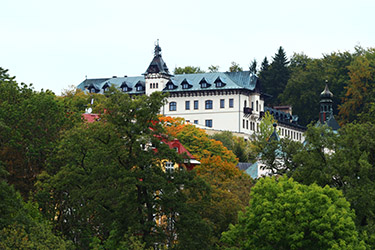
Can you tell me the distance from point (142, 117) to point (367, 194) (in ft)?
49.6

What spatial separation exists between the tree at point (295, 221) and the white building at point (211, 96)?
3244 inches

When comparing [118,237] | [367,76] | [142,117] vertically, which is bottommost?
[118,237]

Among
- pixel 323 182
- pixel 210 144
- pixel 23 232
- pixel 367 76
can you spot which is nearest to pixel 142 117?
pixel 23 232

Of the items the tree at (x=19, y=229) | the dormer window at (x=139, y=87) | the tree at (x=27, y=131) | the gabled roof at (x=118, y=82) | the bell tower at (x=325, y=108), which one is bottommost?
the tree at (x=19, y=229)

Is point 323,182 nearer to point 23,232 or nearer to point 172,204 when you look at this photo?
point 172,204

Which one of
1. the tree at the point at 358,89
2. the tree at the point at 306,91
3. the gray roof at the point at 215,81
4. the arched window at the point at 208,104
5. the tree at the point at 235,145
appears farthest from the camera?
the tree at the point at 306,91

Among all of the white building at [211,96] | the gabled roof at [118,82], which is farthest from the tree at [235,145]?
the gabled roof at [118,82]

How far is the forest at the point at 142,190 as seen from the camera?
55.4m

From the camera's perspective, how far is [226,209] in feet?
218

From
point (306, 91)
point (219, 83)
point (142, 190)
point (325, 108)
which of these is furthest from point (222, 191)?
point (306, 91)

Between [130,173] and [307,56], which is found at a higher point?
[307,56]

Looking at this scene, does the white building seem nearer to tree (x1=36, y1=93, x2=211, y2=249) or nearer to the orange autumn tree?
the orange autumn tree

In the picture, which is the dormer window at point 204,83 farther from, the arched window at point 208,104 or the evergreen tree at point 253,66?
the evergreen tree at point 253,66

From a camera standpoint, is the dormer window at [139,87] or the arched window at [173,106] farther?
the dormer window at [139,87]
